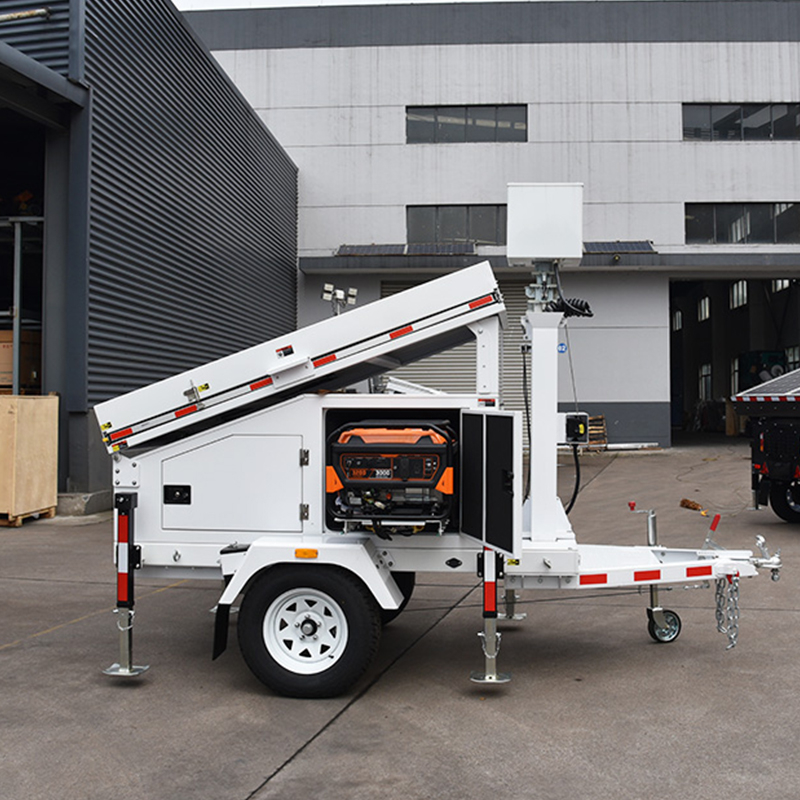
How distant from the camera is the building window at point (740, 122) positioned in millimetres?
26094

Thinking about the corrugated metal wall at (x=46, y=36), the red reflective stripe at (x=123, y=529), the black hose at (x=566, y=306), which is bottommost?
the red reflective stripe at (x=123, y=529)

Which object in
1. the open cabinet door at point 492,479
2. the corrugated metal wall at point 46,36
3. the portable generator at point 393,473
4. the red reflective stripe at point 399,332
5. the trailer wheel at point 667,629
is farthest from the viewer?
the corrugated metal wall at point 46,36

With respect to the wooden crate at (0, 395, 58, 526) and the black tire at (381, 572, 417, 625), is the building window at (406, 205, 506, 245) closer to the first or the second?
the wooden crate at (0, 395, 58, 526)

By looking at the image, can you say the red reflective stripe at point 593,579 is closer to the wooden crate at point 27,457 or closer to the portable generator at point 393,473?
the portable generator at point 393,473

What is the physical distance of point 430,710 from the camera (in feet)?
17.2

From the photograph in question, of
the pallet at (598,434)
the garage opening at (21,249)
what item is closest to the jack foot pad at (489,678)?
the garage opening at (21,249)

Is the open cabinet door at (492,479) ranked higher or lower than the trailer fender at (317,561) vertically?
higher

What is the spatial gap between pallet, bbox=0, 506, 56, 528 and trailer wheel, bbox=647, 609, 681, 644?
9.48 metres

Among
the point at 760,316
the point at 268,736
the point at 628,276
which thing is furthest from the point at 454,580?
the point at 760,316

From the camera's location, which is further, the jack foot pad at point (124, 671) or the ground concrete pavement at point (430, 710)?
the jack foot pad at point (124, 671)

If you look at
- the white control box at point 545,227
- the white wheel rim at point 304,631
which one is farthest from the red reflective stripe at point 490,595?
the white control box at point 545,227

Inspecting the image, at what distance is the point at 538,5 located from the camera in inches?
1033

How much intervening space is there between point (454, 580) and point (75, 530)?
6046 millimetres

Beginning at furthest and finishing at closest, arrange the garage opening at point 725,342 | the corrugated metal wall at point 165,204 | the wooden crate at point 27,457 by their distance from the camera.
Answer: the garage opening at point 725,342 < the corrugated metal wall at point 165,204 < the wooden crate at point 27,457
